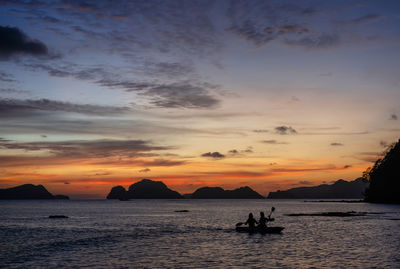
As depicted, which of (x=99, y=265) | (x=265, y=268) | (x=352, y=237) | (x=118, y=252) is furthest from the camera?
(x=352, y=237)

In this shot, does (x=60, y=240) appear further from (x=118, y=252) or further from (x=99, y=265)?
(x=99, y=265)

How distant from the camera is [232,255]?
40.1 meters

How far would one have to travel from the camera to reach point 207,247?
4672 centimetres

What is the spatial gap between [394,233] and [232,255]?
33349 mm

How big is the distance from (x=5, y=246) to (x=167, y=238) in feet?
70.0

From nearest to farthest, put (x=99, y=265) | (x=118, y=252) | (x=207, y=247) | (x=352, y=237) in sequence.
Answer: (x=99, y=265), (x=118, y=252), (x=207, y=247), (x=352, y=237)

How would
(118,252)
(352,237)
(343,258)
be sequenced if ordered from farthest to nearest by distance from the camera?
(352,237) < (118,252) < (343,258)

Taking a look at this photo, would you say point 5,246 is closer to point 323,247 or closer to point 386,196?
point 323,247

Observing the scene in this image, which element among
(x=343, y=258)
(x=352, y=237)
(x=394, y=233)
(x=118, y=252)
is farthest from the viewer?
(x=394, y=233)

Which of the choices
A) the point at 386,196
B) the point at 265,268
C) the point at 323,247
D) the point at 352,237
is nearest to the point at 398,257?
the point at 323,247

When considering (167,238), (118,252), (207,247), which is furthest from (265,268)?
(167,238)

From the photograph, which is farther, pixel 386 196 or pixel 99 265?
pixel 386 196

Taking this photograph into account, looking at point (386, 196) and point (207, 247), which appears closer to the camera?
point (207, 247)

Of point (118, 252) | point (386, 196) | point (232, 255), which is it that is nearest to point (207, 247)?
point (232, 255)
